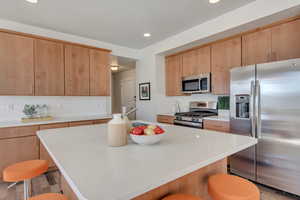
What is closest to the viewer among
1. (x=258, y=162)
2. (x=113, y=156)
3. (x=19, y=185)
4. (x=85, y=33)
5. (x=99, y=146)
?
(x=113, y=156)

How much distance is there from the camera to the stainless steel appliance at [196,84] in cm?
326

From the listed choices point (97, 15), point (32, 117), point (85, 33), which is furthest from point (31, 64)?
point (97, 15)

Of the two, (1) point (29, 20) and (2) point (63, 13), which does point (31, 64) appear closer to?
(1) point (29, 20)

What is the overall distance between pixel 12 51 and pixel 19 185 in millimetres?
2109

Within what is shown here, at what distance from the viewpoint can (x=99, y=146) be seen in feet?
3.96

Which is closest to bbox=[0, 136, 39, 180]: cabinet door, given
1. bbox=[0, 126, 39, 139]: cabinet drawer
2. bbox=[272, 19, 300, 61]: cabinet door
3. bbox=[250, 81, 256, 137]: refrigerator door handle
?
bbox=[0, 126, 39, 139]: cabinet drawer

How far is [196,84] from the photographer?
3.42 metres

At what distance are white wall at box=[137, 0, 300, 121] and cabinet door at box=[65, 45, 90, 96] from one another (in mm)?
1597

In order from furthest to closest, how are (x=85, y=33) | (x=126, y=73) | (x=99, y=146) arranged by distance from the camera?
(x=126, y=73)
(x=85, y=33)
(x=99, y=146)

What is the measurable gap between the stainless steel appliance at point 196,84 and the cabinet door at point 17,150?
3074 millimetres

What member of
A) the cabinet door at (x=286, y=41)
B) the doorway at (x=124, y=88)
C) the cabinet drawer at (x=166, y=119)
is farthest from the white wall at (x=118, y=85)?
the cabinet door at (x=286, y=41)

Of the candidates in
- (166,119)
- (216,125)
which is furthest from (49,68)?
(216,125)

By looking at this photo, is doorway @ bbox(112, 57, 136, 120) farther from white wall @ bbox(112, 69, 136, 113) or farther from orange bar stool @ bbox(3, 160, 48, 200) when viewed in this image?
orange bar stool @ bbox(3, 160, 48, 200)

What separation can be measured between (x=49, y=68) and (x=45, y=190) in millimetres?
2046
